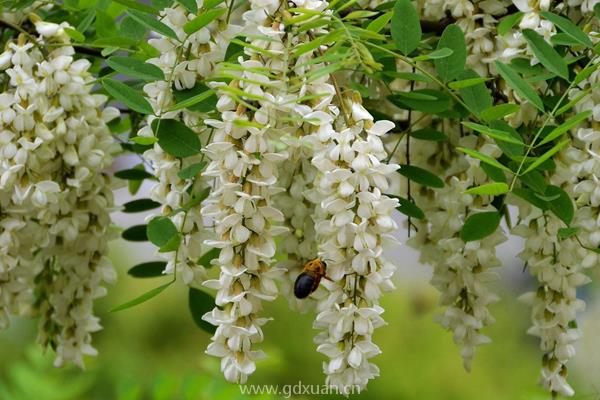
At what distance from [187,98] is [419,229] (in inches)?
12.7

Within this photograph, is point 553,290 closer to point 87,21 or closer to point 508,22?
point 508,22

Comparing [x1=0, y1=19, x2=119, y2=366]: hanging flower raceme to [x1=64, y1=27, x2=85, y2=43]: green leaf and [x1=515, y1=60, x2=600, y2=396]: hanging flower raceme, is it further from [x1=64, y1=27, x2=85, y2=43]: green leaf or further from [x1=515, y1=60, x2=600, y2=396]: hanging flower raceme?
[x1=515, y1=60, x2=600, y2=396]: hanging flower raceme

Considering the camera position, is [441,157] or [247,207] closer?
[247,207]

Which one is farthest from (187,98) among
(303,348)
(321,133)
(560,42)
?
(303,348)

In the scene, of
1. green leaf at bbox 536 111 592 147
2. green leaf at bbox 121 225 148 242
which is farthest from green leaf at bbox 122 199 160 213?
green leaf at bbox 536 111 592 147

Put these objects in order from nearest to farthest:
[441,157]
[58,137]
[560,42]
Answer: [560,42] → [58,137] → [441,157]

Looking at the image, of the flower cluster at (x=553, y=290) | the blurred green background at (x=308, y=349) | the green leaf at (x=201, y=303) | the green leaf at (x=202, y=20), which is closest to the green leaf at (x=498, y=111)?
the flower cluster at (x=553, y=290)

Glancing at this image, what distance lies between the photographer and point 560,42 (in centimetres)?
82

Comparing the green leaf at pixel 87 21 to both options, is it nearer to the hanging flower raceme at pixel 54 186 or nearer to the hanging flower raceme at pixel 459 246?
the hanging flower raceme at pixel 54 186

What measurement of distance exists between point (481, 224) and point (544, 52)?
0.49 ft

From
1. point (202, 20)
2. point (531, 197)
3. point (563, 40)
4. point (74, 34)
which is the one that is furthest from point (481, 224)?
point (74, 34)

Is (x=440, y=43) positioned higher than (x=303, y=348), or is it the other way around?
(x=440, y=43)

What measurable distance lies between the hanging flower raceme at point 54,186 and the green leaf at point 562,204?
0.39 m

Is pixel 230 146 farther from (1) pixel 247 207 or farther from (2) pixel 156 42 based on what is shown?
(2) pixel 156 42
